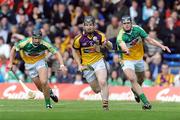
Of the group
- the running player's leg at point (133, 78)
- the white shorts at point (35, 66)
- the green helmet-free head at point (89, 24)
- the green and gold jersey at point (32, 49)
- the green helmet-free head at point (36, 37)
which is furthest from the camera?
the white shorts at point (35, 66)

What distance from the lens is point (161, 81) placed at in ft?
88.9

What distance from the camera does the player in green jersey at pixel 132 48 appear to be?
19.0 metres

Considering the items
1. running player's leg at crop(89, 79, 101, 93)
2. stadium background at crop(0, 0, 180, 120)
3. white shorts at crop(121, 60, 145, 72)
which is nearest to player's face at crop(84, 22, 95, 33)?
white shorts at crop(121, 60, 145, 72)

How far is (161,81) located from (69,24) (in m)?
5.55

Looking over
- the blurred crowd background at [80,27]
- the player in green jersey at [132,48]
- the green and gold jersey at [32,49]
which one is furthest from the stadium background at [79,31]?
the player in green jersey at [132,48]

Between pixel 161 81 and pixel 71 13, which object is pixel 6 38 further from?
pixel 161 81

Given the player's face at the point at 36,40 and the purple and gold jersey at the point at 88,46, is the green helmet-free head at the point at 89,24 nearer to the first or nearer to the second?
the purple and gold jersey at the point at 88,46

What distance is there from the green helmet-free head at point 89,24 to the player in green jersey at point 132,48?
31.4 inches

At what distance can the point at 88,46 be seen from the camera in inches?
767

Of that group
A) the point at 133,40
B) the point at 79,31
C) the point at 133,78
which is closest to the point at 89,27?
the point at 133,40

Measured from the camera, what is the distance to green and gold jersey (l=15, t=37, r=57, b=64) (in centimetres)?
1986

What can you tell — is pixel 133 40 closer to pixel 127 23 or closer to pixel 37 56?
pixel 127 23

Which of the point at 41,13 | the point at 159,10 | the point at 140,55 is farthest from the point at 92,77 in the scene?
the point at 41,13

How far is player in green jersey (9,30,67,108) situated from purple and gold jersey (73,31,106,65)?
60cm
